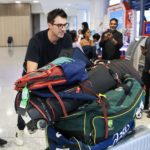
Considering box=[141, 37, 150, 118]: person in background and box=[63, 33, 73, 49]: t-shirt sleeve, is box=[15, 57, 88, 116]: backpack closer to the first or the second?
box=[63, 33, 73, 49]: t-shirt sleeve

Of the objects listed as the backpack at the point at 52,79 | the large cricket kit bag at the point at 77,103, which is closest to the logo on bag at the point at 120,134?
the large cricket kit bag at the point at 77,103

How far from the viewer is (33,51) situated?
1.88 metres

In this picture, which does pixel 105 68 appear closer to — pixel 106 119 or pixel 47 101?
pixel 106 119

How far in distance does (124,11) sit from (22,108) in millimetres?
6005

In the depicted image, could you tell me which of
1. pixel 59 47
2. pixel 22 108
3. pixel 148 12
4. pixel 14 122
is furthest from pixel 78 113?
pixel 148 12

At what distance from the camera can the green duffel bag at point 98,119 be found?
1290 millimetres

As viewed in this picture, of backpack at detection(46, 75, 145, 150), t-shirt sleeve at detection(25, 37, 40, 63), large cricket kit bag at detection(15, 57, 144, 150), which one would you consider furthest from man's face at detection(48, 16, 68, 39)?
backpack at detection(46, 75, 145, 150)

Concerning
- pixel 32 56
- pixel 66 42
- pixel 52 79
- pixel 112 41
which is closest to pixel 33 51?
pixel 32 56

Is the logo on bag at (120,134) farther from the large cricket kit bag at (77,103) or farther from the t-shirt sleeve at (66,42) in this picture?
the t-shirt sleeve at (66,42)

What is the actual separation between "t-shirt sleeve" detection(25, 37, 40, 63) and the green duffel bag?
627mm

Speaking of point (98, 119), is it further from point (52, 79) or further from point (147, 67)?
point (147, 67)

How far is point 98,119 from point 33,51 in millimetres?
781

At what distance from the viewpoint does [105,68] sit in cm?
148

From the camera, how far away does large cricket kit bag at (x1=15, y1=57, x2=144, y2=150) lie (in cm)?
120
